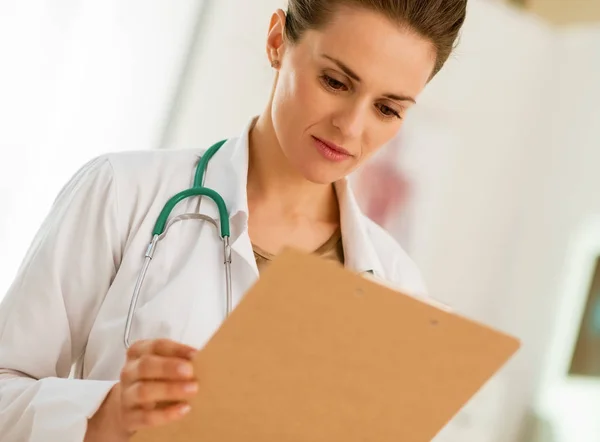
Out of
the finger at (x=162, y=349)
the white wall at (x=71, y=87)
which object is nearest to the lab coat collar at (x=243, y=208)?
the finger at (x=162, y=349)

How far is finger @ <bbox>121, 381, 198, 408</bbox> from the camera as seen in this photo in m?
0.70

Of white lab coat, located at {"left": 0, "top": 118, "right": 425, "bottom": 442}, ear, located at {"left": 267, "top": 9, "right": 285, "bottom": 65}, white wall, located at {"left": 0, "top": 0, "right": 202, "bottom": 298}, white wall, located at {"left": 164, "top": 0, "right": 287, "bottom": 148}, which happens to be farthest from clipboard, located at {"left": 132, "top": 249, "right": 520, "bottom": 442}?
white wall, located at {"left": 164, "top": 0, "right": 287, "bottom": 148}

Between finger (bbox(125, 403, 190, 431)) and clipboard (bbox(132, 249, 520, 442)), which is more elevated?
clipboard (bbox(132, 249, 520, 442))

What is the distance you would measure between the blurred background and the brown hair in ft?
2.69

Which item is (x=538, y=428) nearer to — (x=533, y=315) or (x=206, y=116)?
(x=533, y=315)

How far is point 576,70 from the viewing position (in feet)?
7.90

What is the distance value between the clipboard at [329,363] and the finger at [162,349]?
0.02 m

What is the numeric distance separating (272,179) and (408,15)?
33 cm

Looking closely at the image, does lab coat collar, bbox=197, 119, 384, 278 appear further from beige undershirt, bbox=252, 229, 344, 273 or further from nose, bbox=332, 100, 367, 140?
nose, bbox=332, 100, 367, 140

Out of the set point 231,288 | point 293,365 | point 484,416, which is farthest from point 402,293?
point 484,416

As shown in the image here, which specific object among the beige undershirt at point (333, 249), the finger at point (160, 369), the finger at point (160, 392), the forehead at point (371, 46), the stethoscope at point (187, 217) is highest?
the forehead at point (371, 46)

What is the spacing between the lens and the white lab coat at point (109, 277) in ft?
3.25

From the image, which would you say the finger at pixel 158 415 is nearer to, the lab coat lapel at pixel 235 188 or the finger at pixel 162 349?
the finger at pixel 162 349

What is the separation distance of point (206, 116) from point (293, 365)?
128 centimetres
